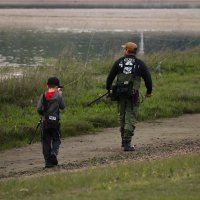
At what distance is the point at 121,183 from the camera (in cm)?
968

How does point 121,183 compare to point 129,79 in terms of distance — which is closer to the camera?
point 121,183

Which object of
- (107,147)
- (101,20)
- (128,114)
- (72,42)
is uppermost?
(101,20)

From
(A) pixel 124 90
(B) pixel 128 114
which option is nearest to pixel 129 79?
(A) pixel 124 90

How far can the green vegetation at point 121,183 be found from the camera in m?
8.74

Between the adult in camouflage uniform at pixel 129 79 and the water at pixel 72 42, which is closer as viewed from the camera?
the adult in camouflage uniform at pixel 129 79

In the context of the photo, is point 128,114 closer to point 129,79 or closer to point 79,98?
point 129,79

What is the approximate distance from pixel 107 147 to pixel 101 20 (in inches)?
1973

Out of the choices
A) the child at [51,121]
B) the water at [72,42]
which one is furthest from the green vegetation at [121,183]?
the water at [72,42]

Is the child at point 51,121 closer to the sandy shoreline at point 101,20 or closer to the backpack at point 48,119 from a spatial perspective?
the backpack at point 48,119

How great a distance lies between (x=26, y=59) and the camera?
3572 cm

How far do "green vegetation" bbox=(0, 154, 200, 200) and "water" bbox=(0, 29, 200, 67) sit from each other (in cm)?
2299

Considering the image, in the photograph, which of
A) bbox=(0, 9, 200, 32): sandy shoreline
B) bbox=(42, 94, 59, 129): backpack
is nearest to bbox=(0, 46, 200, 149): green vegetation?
bbox=(42, 94, 59, 129): backpack

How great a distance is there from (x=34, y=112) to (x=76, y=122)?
1.31m
